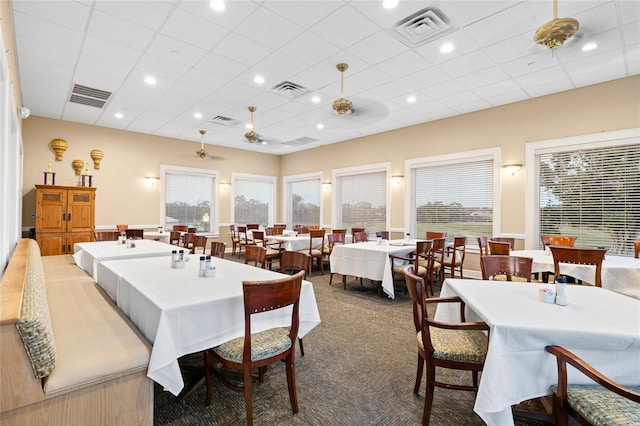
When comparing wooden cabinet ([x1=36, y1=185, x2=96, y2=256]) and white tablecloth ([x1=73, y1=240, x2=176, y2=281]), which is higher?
wooden cabinet ([x1=36, y1=185, x2=96, y2=256])

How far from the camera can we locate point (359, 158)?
8367 millimetres

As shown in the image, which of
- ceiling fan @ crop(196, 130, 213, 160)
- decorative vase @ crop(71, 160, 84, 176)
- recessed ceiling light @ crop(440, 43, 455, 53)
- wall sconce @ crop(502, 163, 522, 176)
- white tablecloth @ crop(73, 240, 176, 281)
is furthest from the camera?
ceiling fan @ crop(196, 130, 213, 160)

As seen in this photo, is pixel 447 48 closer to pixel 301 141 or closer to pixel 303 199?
pixel 301 141

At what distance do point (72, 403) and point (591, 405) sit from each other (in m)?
2.37

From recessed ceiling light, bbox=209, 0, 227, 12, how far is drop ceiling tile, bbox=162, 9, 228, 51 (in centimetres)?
26

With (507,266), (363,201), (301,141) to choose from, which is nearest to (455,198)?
(363,201)

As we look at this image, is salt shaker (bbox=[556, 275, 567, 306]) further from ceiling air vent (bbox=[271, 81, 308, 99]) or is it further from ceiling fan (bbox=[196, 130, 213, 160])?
ceiling fan (bbox=[196, 130, 213, 160])

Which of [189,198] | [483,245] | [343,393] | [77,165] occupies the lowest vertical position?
[343,393]

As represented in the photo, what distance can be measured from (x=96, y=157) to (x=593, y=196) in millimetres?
9818

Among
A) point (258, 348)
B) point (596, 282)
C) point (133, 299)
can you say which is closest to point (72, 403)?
point (133, 299)

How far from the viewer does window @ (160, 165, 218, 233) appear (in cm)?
848

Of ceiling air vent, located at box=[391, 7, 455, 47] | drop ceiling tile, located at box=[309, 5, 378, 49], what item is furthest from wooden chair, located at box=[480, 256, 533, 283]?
drop ceiling tile, located at box=[309, 5, 378, 49]

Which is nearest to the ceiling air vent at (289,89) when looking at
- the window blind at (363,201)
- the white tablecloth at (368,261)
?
the white tablecloth at (368,261)

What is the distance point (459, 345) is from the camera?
1.89 m
